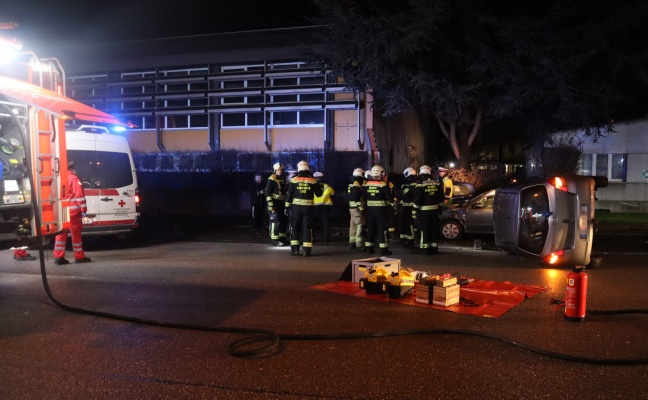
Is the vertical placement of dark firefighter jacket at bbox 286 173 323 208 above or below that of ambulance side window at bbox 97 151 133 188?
below

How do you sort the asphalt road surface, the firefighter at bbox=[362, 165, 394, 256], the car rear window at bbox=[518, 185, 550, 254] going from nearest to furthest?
1. the asphalt road surface
2. the car rear window at bbox=[518, 185, 550, 254]
3. the firefighter at bbox=[362, 165, 394, 256]

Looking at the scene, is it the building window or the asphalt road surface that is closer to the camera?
the asphalt road surface

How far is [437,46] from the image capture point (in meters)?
19.5

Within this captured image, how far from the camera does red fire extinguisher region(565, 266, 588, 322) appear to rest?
20.2ft

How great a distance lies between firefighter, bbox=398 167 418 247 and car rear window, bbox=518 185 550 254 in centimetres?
280

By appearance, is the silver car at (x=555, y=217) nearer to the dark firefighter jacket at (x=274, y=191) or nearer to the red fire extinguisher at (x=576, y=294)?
the red fire extinguisher at (x=576, y=294)

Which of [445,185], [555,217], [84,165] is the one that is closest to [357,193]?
[445,185]

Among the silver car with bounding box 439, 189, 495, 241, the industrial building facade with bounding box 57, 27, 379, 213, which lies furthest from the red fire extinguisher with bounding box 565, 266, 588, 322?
the industrial building facade with bounding box 57, 27, 379, 213

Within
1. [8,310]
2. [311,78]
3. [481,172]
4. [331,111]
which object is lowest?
[8,310]

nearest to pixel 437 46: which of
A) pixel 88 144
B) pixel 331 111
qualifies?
pixel 331 111

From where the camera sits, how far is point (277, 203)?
1296 centimetres

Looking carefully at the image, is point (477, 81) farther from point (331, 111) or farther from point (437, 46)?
point (331, 111)

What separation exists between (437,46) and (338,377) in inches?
660

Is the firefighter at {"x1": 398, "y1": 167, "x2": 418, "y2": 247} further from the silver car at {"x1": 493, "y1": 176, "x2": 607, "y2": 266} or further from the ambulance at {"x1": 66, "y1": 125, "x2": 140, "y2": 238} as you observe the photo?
the ambulance at {"x1": 66, "y1": 125, "x2": 140, "y2": 238}
